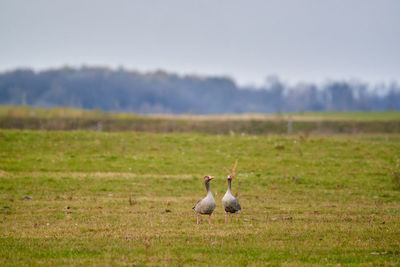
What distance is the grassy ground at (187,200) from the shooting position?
1171cm

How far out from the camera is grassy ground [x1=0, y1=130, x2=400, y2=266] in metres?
11.7

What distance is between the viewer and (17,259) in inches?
430

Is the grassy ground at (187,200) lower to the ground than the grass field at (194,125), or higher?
lower

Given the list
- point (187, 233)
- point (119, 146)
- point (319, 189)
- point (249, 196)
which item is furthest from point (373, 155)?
point (187, 233)

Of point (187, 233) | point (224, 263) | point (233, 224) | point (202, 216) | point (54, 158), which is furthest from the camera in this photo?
point (54, 158)

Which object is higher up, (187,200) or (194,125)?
(194,125)

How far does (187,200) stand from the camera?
878 inches

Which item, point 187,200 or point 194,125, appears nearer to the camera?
point 187,200

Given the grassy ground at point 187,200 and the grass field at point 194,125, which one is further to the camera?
the grass field at point 194,125

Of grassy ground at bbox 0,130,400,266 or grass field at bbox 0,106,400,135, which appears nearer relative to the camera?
grassy ground at bbox 0,130,400,266

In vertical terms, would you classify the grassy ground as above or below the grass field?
below

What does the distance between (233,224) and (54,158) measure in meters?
21.0

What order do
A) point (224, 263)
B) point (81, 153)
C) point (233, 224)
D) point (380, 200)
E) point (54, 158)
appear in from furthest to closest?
point (81, 153) → point (54, 158) → point (380, 200) → point (233, 224) → point (224, 263)

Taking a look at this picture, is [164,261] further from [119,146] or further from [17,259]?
[119,146]
